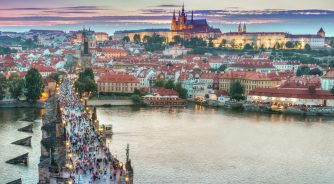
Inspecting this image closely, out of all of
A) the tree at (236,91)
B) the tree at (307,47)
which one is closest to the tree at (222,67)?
the tree at (236,91)

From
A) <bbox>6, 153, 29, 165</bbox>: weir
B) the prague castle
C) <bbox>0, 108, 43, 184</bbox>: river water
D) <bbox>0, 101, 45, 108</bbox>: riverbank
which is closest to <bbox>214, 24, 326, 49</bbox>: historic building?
the prague castle

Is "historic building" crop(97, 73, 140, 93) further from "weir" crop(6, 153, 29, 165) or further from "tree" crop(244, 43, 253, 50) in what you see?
"tree" crop(244, 43, 253, 50)

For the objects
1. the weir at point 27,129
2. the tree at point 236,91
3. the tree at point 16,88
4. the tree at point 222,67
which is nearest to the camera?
the weir at point 27,129

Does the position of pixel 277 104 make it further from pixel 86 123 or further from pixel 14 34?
pixel 14 34

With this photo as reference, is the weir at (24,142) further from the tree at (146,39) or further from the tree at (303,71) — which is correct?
the tree at (146,39)

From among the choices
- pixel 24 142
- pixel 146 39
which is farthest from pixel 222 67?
pixel 146 39

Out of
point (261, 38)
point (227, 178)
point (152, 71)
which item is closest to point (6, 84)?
point (152, 71)
